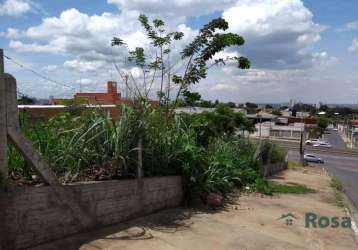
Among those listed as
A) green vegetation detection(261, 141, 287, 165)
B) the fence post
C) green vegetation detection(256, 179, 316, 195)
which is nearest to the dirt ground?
the fence post

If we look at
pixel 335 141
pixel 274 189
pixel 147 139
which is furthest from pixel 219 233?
pixel 335 141

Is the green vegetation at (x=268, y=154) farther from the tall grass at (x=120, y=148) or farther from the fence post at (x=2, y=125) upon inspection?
the fence post at (x=2, y=125)

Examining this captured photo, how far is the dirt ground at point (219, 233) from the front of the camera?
655 cm

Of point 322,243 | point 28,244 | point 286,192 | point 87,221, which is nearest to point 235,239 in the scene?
point 322,243

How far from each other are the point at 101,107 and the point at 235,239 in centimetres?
338

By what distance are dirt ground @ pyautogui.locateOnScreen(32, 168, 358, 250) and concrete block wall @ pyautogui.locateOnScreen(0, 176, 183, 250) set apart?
0.60 feet

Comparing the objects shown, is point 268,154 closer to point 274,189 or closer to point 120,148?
point 274,189

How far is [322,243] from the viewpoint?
815cm

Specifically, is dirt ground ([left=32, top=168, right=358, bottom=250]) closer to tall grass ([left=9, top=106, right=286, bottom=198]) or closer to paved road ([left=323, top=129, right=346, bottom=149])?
tall grass ([left=9, top=106, right=286, bottom=198])

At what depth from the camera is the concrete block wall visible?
5539 millimetres

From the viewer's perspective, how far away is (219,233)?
7820 mm

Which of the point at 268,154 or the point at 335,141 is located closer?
the point at 268,154

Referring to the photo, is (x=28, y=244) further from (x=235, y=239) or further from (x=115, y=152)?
(x=235, y=239)

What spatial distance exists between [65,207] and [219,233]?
272 centimetres
